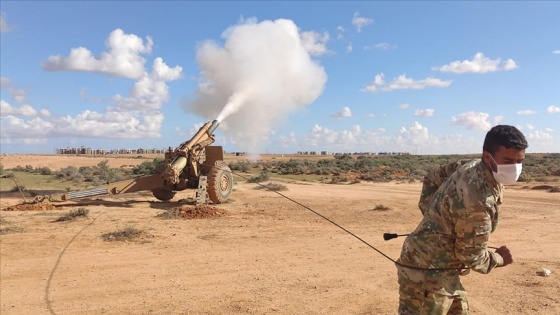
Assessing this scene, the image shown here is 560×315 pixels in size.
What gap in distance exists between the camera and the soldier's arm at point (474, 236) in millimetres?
3045

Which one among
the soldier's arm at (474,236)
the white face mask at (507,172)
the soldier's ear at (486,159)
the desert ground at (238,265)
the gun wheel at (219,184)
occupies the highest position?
the soldier's ear at (486,159)

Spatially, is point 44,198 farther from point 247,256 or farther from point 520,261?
point 520,261

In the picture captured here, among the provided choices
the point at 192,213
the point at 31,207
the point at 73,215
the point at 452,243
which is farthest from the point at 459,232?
the point at 31,207

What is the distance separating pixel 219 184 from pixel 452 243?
1373 cm

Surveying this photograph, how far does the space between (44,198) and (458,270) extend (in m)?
15.0

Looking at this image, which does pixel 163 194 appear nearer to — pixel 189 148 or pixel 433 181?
pixel 189 148

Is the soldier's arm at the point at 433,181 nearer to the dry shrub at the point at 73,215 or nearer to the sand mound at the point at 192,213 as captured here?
the sand mound at the point at 192,213

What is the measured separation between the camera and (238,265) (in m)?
8.54

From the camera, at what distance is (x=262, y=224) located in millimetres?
12922

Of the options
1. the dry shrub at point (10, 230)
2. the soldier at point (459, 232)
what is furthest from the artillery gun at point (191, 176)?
the soldier at point (459, 232)

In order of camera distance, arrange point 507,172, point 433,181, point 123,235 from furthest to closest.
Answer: point 123,235
point 433,181
point 507,172

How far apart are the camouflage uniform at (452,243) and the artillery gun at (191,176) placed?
515 inches

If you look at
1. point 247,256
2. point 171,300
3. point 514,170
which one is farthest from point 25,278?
point 514,170

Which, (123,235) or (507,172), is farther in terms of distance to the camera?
(123,235)
